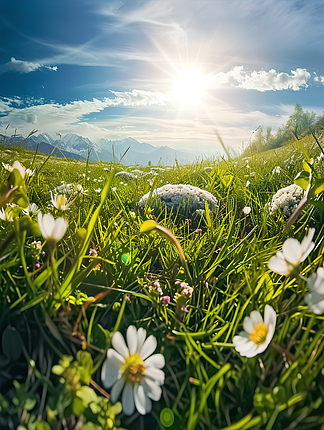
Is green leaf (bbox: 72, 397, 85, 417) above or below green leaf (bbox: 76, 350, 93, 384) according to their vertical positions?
below

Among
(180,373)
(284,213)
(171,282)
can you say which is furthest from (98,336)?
(284,213)

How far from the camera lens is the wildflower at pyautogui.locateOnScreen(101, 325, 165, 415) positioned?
0.77 metres

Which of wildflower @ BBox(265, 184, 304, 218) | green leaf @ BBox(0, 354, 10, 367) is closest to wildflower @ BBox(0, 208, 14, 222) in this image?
green leaf @ BBox(0, 354, 10, 367)

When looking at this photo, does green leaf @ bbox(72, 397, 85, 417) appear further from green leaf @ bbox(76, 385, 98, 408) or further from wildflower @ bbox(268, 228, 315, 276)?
wildflower @ bbox(268, 228, 315, 276)

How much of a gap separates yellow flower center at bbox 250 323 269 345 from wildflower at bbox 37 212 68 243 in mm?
766

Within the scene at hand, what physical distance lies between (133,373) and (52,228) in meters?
0.56

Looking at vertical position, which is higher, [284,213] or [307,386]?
[284,213]

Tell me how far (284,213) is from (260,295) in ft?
4.42

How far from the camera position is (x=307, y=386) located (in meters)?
0.79

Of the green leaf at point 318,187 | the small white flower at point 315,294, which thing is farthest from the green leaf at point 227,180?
the small white flower at point 315,294

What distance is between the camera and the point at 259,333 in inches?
35.9

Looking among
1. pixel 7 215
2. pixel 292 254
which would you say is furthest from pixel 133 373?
pixel 7 215

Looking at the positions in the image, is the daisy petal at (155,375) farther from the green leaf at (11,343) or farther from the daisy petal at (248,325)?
the green leaf at (11,343)

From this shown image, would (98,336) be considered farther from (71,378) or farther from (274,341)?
(274,341)
